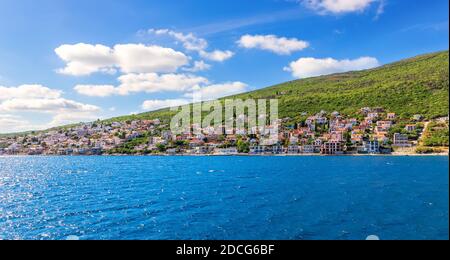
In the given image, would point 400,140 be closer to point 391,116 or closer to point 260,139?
point 391,116

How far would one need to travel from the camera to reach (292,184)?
22031 millimetres

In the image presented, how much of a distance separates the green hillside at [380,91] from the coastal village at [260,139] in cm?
409

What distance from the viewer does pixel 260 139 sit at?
236 feet

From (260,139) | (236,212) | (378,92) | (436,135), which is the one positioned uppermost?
(378,92)

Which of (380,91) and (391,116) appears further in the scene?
(380,91)

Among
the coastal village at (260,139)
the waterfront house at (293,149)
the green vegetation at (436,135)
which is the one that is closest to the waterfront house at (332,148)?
the coastal village at (260,139)

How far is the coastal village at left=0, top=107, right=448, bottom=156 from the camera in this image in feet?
187

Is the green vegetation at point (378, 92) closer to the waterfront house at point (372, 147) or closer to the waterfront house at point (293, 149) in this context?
the waterfront house at point (372, 147)

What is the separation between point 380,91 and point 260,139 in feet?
110

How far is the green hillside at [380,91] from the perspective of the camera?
206 ft

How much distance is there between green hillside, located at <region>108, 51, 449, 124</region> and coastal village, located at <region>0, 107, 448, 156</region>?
4.09 meters

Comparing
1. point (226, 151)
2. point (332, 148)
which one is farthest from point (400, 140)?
point (226, 151)

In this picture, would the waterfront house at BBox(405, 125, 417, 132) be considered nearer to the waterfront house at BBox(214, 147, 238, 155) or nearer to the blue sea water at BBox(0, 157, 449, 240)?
the waterfront house at BBox(214, 147, 238, 155)
